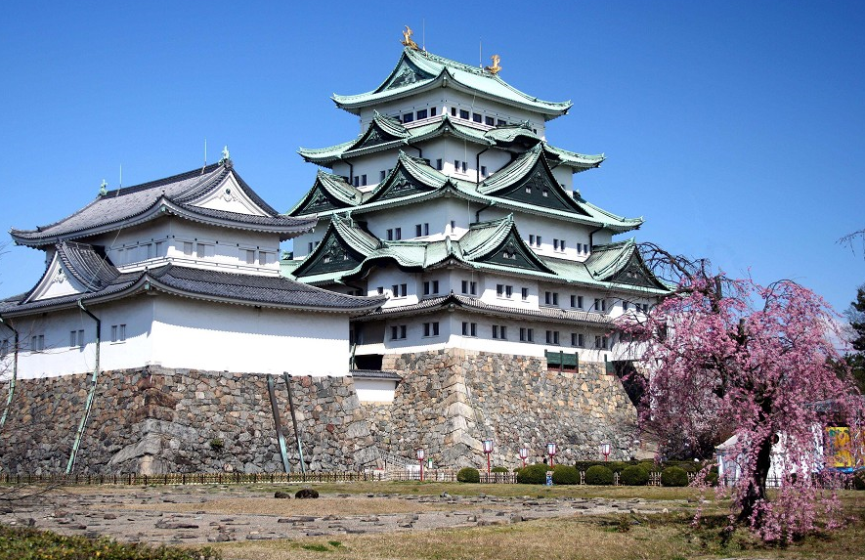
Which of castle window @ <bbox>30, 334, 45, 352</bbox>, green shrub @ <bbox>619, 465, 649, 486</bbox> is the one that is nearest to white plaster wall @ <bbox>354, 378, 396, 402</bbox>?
green shrub @ <bbox>619, 465, 649, 486</bbox>

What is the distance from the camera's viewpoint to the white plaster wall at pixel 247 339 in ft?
169

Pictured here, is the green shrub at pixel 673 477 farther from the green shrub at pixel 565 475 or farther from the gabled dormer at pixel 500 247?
the gabled dormer at pixel 500 247

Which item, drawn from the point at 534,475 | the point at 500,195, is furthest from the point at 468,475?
the point at 500,195

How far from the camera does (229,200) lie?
2296 inches

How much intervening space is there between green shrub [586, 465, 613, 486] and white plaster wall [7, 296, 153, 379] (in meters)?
20.6

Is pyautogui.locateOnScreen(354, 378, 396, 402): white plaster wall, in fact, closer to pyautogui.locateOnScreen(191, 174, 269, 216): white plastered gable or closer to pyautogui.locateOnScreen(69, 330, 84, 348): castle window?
pyautogui.locateOnScreen(191, 174, 269, 216): white plastered gable

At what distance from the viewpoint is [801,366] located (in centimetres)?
2861

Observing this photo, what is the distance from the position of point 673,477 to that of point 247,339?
2092cm

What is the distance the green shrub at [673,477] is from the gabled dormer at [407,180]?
80.1 ft

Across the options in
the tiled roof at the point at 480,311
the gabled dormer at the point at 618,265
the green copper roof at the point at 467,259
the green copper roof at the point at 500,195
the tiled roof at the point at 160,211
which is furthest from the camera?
the gabled dormer at the point at 618,265

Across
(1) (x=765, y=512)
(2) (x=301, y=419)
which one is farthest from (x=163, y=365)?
(1) (x=765, y=512)

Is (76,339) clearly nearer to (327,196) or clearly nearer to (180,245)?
(180,245)

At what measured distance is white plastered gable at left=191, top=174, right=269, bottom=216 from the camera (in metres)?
57.2

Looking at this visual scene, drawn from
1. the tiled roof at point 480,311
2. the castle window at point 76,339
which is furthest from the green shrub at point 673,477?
the castle window at point 76,339
